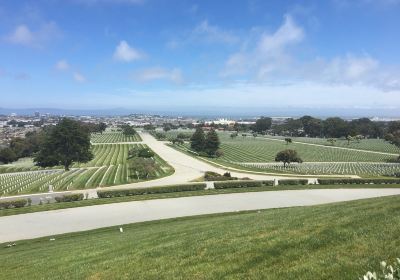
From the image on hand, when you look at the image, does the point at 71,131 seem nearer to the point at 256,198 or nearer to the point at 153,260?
the point at 256,198

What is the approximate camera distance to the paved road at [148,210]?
94.5ft

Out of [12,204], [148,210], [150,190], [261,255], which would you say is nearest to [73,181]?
[150,190]

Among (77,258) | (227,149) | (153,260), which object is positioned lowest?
(227,149)

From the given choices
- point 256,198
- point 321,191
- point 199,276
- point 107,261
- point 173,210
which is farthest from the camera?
point 321,191

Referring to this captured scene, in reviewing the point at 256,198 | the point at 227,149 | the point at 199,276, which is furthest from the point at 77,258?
the point at 227,149

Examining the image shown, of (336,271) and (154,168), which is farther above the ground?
(336,271)

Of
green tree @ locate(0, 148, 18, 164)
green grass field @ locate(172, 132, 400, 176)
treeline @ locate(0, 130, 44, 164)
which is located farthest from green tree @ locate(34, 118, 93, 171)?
treeline @ locate(0, 130, 44, 164)

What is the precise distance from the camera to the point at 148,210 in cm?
3416

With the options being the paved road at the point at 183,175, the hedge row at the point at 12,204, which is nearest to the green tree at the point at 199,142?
the paved road at the point at 183,175

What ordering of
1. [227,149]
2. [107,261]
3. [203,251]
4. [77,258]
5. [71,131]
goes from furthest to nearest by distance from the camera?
[227,149], [71,131], [77,258], [107,261], [203,251]

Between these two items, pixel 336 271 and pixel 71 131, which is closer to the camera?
pixel 336 271

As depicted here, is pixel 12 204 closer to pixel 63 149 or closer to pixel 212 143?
pixel 63 149

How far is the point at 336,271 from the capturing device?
779 cm

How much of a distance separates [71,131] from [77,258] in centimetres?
7333
